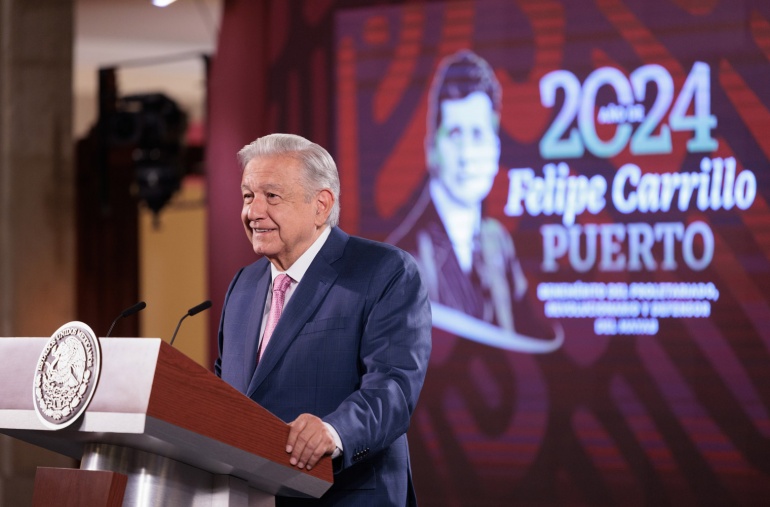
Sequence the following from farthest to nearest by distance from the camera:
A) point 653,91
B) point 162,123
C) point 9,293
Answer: point 162,123, point 9,293, point 653,91

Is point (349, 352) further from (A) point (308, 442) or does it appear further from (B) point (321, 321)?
(A) point (308, 442)

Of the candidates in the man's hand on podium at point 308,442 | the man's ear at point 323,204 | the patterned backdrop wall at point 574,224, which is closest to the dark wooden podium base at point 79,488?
the man's hand on podium at point 308,442

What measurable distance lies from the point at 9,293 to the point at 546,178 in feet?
10.6

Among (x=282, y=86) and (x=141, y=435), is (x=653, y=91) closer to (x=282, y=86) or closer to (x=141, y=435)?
(x=282, y=86)

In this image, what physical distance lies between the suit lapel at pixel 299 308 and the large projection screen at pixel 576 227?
10.0 ft

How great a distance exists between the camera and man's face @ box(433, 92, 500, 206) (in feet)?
16.3

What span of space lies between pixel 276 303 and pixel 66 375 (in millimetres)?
595

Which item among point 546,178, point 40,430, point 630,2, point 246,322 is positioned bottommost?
point 40,430

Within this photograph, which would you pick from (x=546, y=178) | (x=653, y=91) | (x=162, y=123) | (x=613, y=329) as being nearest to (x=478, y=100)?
(x=546, y=178)

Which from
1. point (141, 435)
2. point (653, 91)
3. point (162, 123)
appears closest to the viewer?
point (141, 435)

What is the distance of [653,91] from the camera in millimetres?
4750

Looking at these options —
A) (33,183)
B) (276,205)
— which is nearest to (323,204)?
(276,205)

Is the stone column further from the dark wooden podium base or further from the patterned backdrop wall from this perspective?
the dark wooden podium base

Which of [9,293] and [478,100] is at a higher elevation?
[478,100]
